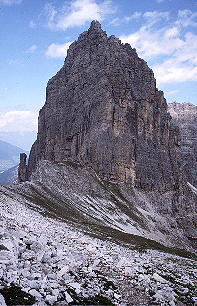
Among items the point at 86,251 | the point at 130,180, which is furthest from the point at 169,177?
the point at 86,251

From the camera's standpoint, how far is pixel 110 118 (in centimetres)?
15738

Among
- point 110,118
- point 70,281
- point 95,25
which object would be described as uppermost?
point 95,25

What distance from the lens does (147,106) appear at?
17550 cm

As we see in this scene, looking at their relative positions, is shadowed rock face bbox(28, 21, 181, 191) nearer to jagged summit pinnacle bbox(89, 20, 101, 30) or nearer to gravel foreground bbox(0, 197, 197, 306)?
jagged summit pinnacle bbox(89, 20, 101, 30)

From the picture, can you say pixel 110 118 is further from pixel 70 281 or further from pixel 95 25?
pixel 70 281

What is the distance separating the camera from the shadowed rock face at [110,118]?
157 metres

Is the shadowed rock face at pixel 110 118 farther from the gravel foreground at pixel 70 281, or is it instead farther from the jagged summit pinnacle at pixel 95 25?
the gravel foreground at pixel 70 281

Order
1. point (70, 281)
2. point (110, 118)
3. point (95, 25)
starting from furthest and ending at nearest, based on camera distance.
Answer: point (95, 25) → point (110, 118) → point (70, 281)

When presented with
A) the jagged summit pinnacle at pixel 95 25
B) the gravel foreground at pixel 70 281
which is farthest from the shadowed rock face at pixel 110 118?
the gravel foreground at pixel 70 281

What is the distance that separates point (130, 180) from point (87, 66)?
222 ft

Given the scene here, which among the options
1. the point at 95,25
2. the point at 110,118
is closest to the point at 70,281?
the point at 110,118

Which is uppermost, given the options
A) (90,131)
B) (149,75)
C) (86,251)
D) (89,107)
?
(149,75)

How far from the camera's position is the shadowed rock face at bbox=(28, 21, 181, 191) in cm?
15675

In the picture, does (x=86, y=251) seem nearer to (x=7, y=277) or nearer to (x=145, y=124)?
(x=7, y=277)
